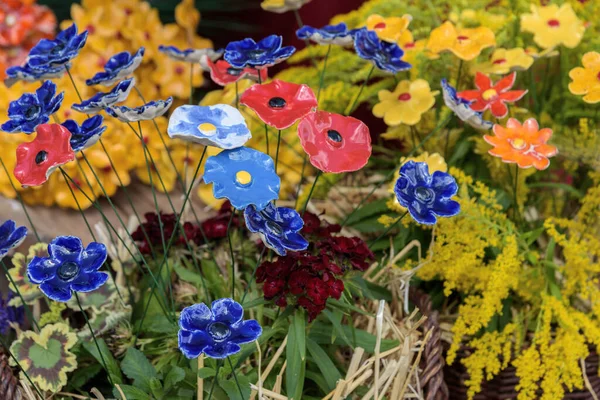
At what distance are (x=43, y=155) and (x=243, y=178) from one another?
7.9 inches

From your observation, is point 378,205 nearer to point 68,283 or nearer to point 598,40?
point 598,40

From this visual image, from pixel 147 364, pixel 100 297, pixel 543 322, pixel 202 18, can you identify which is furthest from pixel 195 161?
pixel 543 322

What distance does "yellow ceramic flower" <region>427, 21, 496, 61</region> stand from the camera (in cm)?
89

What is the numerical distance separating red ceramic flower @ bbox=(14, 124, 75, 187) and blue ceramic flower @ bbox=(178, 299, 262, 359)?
193 mm

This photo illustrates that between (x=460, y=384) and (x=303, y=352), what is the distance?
0.36 metres

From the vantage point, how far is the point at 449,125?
1065 mm

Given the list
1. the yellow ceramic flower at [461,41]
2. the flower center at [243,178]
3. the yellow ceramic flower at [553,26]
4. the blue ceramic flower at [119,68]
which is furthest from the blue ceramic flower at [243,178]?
the yellow ceramic flower at [553,26]

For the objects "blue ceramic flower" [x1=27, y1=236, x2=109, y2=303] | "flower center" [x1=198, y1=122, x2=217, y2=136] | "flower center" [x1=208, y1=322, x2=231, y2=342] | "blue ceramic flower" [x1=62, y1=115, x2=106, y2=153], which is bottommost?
"flower center" [x1=208, y1=322, x2=231, y2=342]

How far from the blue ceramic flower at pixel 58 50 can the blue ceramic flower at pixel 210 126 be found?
20 cm

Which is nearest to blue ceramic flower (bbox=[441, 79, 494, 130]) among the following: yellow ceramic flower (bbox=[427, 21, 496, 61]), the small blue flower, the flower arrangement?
the flower arrangement

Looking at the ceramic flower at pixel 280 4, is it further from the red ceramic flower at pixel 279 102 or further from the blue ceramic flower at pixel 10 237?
the blue ceramic flower at pixel 10 237

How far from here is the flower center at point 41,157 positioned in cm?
62

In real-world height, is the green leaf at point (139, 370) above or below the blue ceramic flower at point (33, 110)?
below

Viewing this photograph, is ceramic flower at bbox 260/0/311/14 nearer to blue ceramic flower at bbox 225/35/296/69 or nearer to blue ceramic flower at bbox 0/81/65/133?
blue ceramic flower at bbox 225/35/296/69
